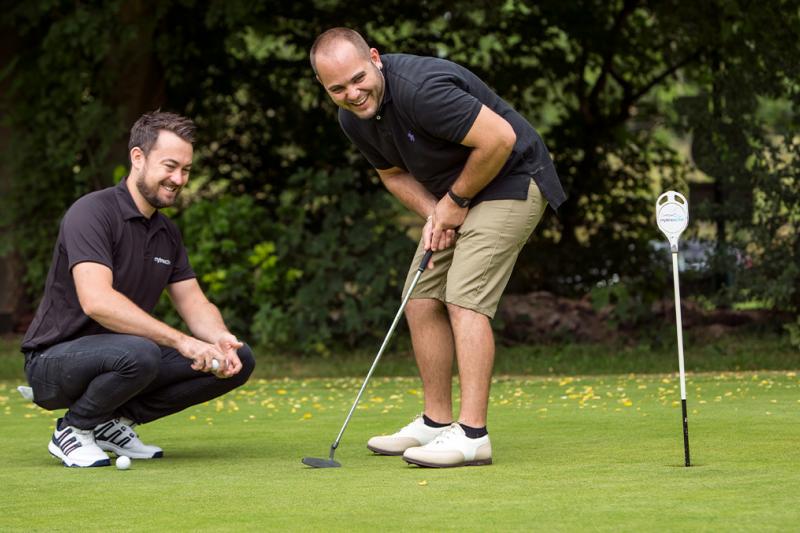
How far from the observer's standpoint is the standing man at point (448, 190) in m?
4.83

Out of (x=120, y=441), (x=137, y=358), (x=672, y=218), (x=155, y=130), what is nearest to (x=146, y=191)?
(x=155, y=130)

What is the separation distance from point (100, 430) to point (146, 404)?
0.65ft

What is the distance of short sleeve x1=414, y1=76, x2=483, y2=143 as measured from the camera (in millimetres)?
4781

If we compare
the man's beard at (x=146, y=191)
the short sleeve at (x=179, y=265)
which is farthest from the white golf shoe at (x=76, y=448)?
the man's beard at (x=146, y=191)

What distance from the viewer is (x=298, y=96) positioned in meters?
12.9

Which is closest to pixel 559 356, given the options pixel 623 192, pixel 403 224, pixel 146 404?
pixel 403 224

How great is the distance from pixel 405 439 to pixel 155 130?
1466mm

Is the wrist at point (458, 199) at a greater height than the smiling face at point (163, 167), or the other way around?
the smiling face at point (163, 167)

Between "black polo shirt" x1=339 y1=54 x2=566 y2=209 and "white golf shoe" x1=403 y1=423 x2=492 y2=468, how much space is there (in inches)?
34.0

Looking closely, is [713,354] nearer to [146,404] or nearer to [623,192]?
[623,192]

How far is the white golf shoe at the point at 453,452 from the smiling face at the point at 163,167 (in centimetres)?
132

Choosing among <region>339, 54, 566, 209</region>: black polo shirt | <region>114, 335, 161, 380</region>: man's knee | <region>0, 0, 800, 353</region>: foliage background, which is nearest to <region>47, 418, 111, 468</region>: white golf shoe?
<region>114, 335, 161, 380</region>: man's knee

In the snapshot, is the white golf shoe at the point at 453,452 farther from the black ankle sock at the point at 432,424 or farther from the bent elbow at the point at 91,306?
the bent elbow at the point at 91,306

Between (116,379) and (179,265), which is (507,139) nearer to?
(179,265)
